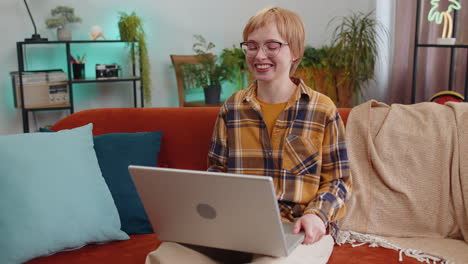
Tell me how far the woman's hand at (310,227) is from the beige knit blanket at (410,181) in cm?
37

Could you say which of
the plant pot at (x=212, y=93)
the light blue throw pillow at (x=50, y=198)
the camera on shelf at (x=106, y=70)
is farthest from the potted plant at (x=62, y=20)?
the light blue throw pillow at (x=50, y=198)

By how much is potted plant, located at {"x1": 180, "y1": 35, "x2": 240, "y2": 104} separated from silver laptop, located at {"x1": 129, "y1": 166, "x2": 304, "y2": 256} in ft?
10.6

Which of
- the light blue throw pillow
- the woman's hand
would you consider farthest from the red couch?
the woman's hand

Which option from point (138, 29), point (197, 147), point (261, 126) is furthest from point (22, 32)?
point (261, 126)

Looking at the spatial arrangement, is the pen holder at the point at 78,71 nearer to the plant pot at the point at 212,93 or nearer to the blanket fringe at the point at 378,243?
the plant pot at the point at 212,93

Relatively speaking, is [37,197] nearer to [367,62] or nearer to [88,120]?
[88,120]

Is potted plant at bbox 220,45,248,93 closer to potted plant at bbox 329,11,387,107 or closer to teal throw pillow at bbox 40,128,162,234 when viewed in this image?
potted plant at bbox 329,11,387,107

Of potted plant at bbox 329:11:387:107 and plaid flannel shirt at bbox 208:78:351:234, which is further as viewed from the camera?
potted plant at bbox 329:11:387:107

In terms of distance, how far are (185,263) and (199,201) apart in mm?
224

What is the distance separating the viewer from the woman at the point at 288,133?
153 centimetres

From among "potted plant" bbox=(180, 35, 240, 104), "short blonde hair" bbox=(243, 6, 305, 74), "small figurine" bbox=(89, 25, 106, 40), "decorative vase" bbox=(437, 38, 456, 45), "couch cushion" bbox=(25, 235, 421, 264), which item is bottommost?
"couch cushion" bbox=(25, 235, 421, 264)

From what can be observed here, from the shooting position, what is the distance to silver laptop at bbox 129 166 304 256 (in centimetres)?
114

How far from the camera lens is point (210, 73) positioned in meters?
4.61

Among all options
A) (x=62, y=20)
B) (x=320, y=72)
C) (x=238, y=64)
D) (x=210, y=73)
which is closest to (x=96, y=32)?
(x=62, y=20)
